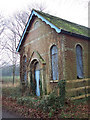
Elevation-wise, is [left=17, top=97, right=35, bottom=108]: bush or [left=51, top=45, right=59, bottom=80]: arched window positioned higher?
[left=51, top=45, right=59, bottom=80]: arched window

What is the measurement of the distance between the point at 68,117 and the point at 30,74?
7.25 m

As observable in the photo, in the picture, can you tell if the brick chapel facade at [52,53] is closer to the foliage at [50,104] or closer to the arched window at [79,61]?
the arched window at [79,61]

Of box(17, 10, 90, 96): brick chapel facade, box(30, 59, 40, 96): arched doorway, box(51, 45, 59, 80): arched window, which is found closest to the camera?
box(17, 10, 90, 96): brick chapel facade

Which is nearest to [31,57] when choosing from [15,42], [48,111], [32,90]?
[32,90]

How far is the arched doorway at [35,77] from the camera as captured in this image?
1334cm

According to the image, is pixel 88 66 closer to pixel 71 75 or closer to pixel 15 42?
pixel 71 75

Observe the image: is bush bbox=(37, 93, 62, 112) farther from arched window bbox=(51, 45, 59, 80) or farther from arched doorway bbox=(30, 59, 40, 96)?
arched doorway bbox=(30, 59, 40, 96)

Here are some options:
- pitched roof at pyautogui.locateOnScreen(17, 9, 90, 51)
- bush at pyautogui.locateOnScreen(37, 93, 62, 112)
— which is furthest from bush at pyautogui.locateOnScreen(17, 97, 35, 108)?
pitched roof at pyautogui.locateOnScreen(17, 9, 90, 51)

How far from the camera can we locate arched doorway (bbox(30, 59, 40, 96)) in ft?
43.8

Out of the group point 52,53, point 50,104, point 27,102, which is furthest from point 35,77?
point 50,104

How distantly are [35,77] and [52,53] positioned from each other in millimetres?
3523

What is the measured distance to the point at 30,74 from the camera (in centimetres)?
1349

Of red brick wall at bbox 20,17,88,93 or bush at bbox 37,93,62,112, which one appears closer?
bush at bbox 37,93,62,112

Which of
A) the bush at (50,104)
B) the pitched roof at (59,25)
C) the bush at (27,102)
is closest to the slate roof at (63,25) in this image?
the pitched roof at (59,25)
